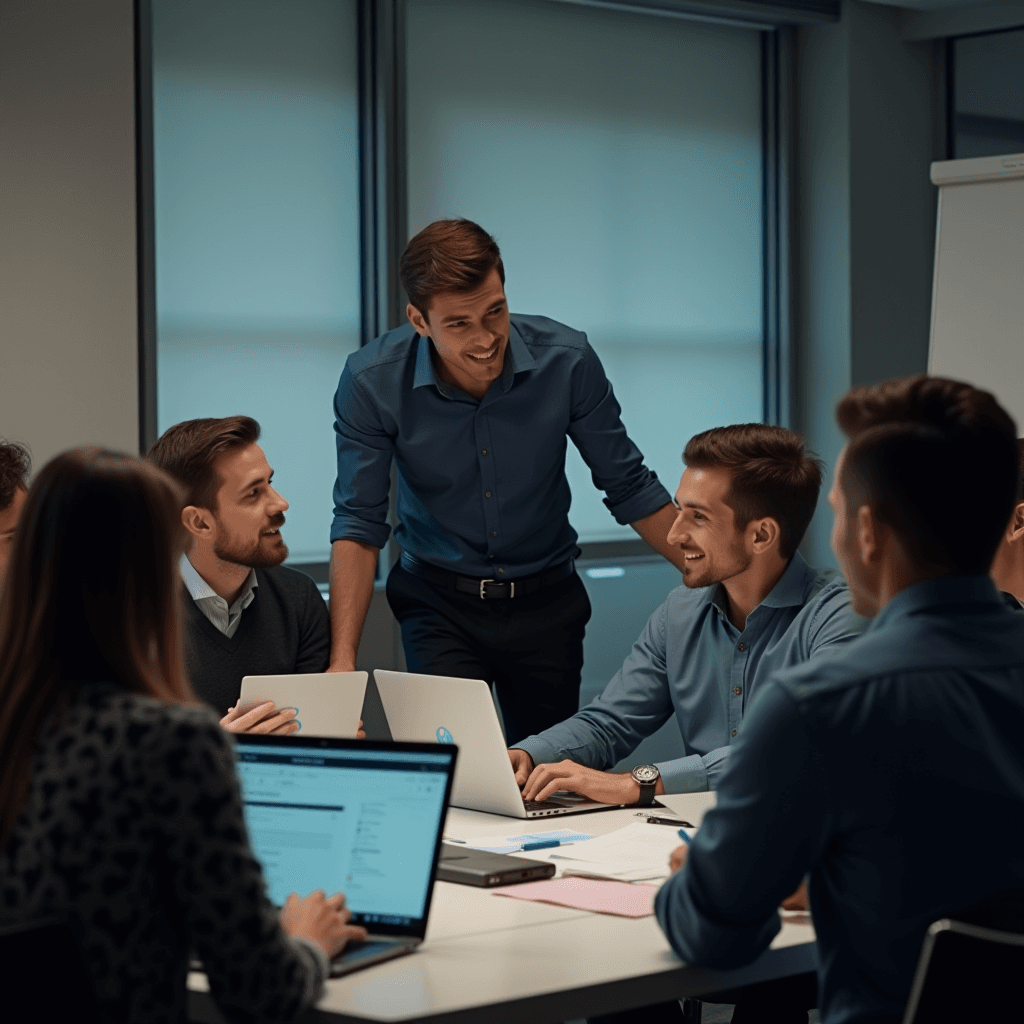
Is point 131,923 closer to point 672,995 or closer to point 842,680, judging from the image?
point 672,995

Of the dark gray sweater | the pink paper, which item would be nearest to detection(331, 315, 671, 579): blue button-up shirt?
the dark gray sweater

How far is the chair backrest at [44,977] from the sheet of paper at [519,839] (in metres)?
1.01

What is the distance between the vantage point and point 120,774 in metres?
1.36

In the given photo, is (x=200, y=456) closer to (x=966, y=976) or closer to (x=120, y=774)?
(x=120, y=774)

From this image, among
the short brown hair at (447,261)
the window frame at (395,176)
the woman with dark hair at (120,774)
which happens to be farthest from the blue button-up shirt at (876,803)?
the window frame at (395,176)

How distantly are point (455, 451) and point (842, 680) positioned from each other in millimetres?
2220

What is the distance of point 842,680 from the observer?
1529 millimetres

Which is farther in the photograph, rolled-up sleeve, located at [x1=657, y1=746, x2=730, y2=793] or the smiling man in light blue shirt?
the smiling man in light blue shirt

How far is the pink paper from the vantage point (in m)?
1.90

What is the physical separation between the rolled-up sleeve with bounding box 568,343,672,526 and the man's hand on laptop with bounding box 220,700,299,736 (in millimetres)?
1392

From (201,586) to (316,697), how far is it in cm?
61

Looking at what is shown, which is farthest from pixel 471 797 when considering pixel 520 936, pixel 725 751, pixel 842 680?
pixel 842 680

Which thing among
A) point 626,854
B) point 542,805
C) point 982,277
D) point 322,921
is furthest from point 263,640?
point 982,277

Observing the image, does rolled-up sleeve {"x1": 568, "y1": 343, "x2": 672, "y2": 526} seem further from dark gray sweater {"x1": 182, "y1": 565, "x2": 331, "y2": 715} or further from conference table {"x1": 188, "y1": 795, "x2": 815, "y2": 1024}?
conference table {"x1": 188, "y1": 795, "x2": 815, "y2": 1024}
